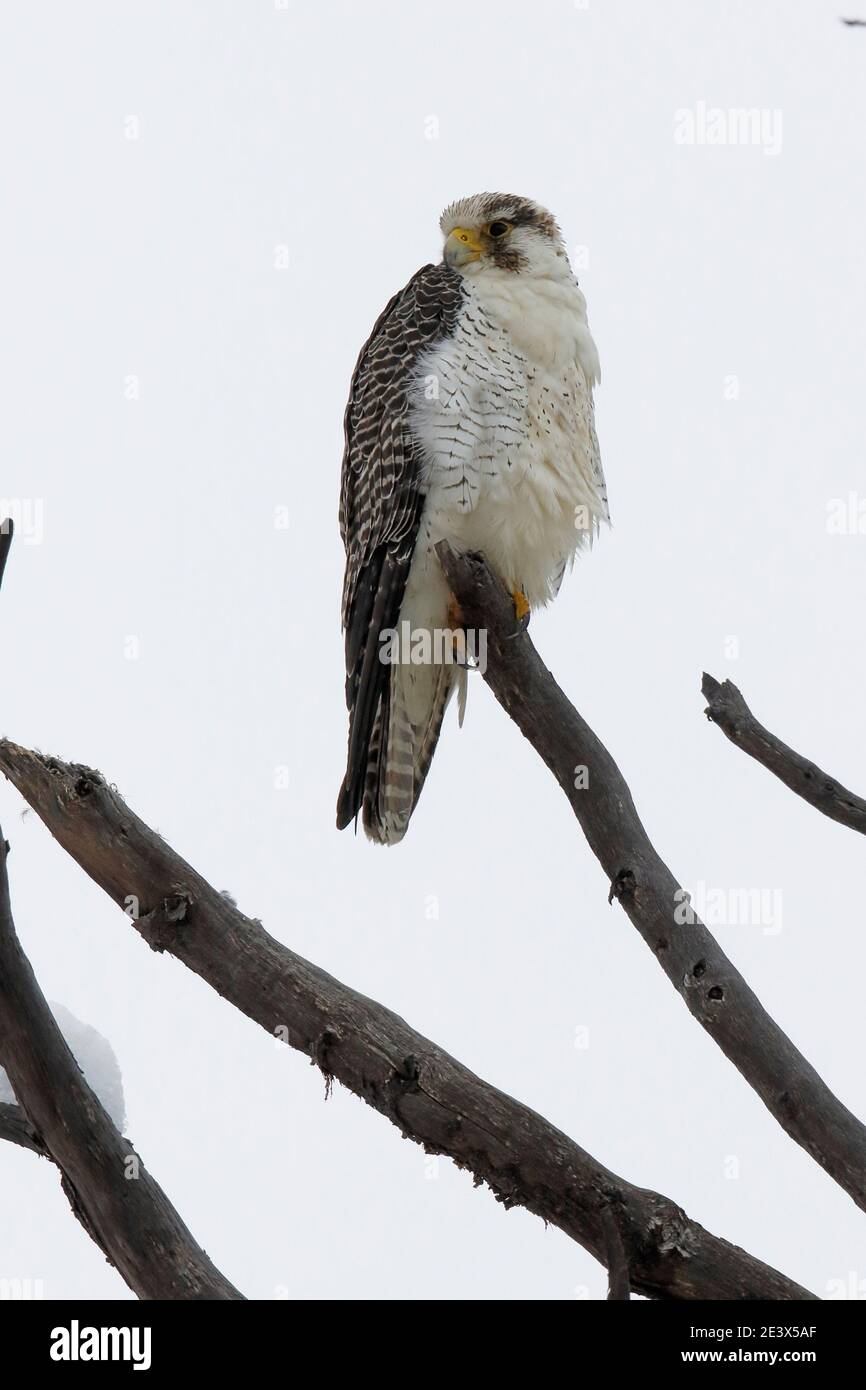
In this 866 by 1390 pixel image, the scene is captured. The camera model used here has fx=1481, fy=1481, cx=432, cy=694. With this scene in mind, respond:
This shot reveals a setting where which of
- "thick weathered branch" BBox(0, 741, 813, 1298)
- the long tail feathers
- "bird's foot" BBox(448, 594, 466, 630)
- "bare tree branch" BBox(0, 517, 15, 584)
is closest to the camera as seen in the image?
"bare tree branch" BBox(0, 517, 15, 584)

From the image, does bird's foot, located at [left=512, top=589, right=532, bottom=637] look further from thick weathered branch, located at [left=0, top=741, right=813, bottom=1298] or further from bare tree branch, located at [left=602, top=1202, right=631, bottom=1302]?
bare tree branch, located at [left=602, top=1202, right=631, bottom=1302]

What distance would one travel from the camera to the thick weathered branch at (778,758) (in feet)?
13.5

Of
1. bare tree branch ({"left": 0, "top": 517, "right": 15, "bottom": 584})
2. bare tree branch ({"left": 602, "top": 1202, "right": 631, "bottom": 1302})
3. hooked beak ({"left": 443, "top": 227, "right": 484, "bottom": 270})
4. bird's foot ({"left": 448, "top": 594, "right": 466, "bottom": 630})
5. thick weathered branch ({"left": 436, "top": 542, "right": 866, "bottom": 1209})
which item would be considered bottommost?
bare tree branch ({"left": 602, "top": 1202, "right": 631, "bottom": 1302})

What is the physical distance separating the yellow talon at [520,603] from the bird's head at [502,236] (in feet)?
4.42

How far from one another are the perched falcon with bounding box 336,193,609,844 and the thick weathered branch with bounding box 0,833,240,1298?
1866 mm

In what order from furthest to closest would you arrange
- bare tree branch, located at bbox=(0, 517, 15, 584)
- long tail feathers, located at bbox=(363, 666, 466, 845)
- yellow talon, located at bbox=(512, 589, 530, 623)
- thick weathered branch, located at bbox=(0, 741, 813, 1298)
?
1. long tail feathers, located at bbox=(363, 666, 466, 845)
2. yellow talon, located at bbox=(512, 589, 530, 623)
3. thick weathered branch, located at bbox=(0, 741, 813, 1298)
4. bare tree branch, located at bbox=(0, 517, 15, 584)

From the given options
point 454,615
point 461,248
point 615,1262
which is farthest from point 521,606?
point 615,1262

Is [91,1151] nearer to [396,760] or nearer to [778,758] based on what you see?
[778,758]

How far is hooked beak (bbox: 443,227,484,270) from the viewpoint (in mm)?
6020

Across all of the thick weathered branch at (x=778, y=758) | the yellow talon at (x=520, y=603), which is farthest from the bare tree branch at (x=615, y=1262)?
the yellow talon at (x=520, y=603)

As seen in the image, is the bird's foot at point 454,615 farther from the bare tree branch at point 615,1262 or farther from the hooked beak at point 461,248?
the bare tree branch at point 615,1262

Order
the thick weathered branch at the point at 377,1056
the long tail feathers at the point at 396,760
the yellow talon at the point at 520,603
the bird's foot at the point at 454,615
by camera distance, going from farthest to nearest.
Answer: the long tail feathers at the point at 396,760, the yellow talon at the point at 520,603, the bird's foot at the point at 454,615, the thick weathered branch at the point at 377,1056

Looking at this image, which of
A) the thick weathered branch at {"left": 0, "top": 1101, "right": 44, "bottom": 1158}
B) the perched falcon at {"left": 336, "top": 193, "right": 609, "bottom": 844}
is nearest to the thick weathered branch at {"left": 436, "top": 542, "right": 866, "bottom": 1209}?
the perched falcon at {"left": 336, "top": 193, "right": 609, "bottom": 844}

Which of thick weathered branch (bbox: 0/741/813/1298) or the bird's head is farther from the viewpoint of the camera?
the bird's head
